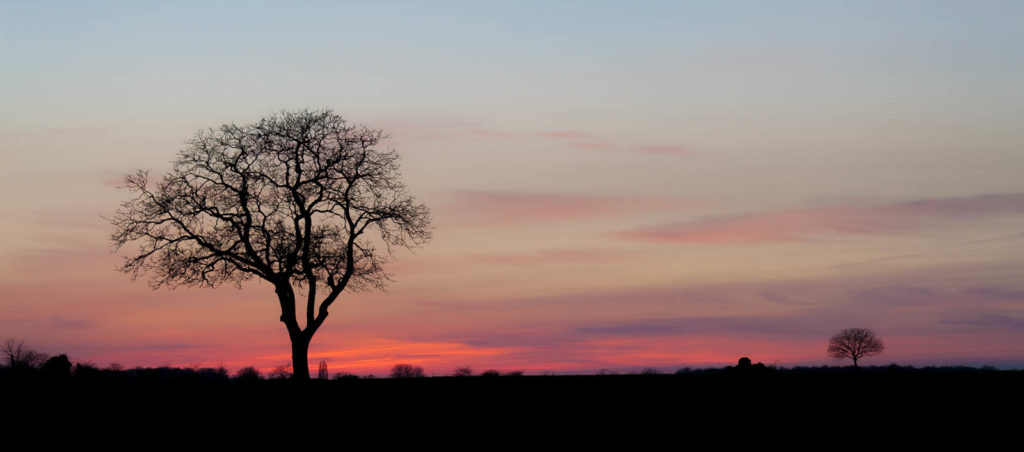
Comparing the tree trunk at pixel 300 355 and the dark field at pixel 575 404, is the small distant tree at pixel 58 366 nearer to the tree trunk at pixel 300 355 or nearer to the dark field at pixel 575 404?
the dark field at pixel 575 404

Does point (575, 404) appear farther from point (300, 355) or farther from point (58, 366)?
point (58, 366)

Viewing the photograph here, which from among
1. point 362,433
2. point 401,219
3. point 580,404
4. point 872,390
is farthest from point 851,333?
point 362,433

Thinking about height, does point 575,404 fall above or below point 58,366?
below

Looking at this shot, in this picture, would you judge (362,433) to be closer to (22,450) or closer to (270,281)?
(22,450)

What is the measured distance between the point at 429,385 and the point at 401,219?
13429mm

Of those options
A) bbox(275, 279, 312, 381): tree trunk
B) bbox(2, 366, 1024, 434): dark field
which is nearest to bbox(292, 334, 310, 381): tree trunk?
bbox(275, 279, 312, 381): tree trunk

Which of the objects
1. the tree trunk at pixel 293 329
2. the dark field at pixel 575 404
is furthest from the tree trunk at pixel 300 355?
the dark field at pixel 575 404

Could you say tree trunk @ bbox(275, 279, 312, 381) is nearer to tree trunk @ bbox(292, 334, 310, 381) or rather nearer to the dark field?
tree trunk @ bbox(292, 334, 310, 381)

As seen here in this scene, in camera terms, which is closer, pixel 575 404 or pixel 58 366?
pixel 575 404

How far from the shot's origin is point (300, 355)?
4431 cm

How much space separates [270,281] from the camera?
44844 mm

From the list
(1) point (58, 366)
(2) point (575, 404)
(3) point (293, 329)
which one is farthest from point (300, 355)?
(2) point (575, 404)

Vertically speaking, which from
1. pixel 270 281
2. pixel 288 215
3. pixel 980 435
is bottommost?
pixel 980 435

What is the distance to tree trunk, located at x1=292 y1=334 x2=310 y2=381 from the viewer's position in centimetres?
4403
